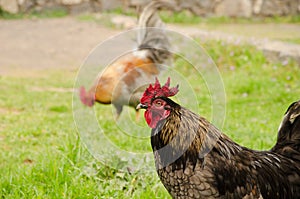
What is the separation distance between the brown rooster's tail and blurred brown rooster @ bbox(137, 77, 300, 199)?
0.98 feet

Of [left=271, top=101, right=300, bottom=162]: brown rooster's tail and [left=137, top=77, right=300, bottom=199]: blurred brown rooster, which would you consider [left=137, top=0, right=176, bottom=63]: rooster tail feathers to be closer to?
[left=271, top=101, right=300, bottom=162]: brown rooster's tail

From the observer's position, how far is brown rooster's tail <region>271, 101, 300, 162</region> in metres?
3.49

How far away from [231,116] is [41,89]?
3.90 meters

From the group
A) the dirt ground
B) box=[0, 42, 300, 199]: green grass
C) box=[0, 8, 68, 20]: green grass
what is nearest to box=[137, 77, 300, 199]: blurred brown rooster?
box=[0, 42, 300, 199]: green grass

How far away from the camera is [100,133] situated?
6031 mm

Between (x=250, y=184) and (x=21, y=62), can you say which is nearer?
(x=250, y=184)

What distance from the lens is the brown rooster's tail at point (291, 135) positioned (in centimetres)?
349

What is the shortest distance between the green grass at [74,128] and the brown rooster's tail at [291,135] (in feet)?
3.64

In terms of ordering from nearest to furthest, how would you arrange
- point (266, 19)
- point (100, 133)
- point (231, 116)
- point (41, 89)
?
1. point (100, 133)
2. point (231, 116)
3. point (41, 89)
4. point (266, 19)

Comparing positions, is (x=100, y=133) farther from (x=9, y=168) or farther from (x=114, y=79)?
(x=9, y=168)

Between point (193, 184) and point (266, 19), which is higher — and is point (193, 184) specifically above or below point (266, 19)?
below

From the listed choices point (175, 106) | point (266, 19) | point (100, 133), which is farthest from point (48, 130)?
point (266, 19)

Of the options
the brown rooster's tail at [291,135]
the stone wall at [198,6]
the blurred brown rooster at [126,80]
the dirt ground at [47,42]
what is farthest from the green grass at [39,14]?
the brown rooster's tail at [291,135]

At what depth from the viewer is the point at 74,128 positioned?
639 centimetres
